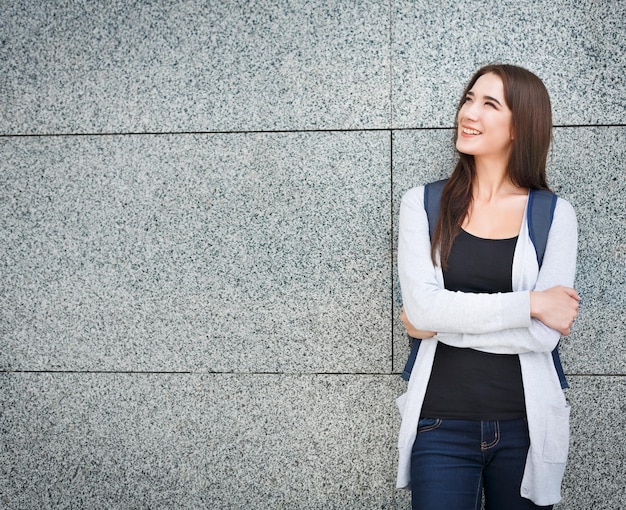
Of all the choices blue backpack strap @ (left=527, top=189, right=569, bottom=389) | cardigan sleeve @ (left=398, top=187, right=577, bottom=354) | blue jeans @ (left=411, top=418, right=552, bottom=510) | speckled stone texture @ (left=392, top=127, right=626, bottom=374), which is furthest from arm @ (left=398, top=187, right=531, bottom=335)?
speckled stone texture @ (left=392, top=127, right=626, bottom=374)

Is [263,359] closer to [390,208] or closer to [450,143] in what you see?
[390,208]

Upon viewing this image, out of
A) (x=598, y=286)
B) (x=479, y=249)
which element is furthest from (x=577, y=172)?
(x=479, y=249)

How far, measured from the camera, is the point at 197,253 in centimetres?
348

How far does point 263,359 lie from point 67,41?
2.01 metres

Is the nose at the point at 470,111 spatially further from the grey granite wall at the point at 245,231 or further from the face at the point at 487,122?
the grey granite wall at the point at 245,231

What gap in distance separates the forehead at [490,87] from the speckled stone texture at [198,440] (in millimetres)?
1557

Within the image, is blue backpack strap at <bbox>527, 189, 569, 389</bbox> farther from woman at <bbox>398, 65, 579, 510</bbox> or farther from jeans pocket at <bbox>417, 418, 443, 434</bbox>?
jeans pocket at <bbox>417, 418, 443, 434</bbox>

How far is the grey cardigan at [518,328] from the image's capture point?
2320mm

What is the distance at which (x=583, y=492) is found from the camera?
3.39 metres

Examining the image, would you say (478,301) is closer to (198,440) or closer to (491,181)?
(491,181)

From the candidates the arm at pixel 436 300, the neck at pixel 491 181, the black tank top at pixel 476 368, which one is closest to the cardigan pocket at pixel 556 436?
the black tank top at pixel 476 368

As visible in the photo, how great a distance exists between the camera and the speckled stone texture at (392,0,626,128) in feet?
10.9

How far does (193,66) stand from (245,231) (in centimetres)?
92

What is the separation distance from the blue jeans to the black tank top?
46 millimetres
